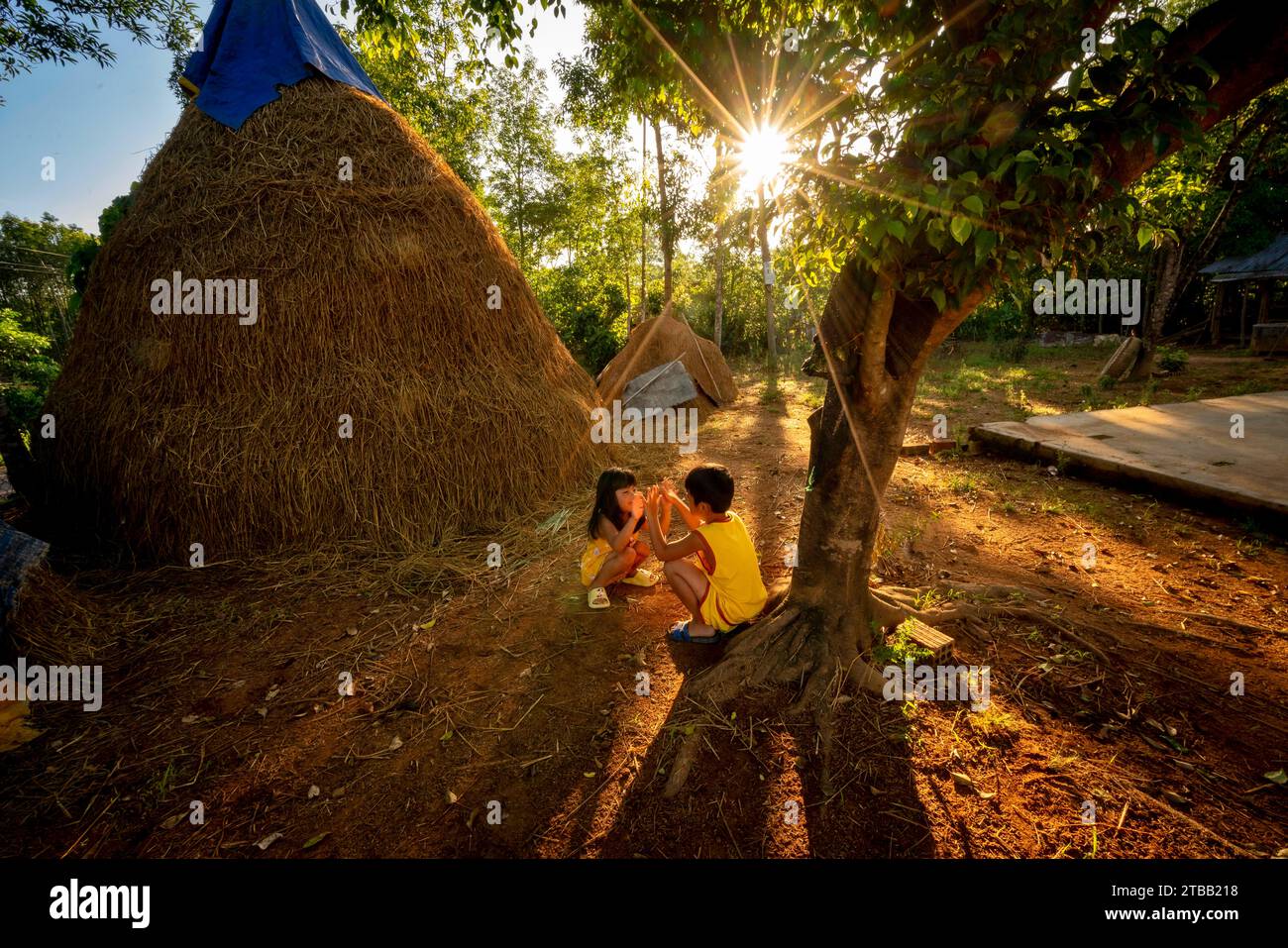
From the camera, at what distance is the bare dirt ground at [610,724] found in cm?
200

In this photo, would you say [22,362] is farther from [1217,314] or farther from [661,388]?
[1217,314]

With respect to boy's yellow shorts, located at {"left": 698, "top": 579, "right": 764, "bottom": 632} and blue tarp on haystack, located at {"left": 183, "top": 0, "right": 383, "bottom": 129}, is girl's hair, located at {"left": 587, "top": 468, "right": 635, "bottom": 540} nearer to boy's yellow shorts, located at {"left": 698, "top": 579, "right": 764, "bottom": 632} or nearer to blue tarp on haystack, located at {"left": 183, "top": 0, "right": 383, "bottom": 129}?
boy's yellow shorts, located at {"left": 698, "top": 579, "right": 764, "bottom": 632}

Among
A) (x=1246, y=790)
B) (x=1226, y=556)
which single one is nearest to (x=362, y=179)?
(x=1246, y=790)

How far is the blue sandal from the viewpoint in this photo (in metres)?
3.13

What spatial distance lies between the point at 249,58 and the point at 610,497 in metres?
5.87

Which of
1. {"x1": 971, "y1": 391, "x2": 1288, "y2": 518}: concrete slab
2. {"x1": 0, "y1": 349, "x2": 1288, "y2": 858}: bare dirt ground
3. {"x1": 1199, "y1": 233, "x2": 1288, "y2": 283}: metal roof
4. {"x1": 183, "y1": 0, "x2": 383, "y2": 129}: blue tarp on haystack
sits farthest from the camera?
{"x1": 1199, "y1": 233, "x2": 1288, "y2": 283}: metal roof

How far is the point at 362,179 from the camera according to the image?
4.88 metres

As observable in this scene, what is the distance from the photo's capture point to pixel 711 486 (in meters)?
2.91

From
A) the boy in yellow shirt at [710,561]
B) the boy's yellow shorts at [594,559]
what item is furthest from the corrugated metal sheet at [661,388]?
the boy in yellow shirt at [710,561]

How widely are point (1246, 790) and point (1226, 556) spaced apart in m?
2.96

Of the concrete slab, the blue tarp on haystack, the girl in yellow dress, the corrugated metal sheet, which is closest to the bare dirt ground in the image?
the girl in yellow dress

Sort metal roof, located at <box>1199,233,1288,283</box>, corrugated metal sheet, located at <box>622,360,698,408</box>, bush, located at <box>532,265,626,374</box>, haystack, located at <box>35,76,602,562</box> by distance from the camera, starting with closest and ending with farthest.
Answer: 1. haystack, located at <box>35,76,602,562</box>
2. corrugated metal sheet, located at <box>622,360,698,408</box>
3. metal roof, located at <box>1199,233,1288,283</box>
4. bush, located at <box>532,265,626,374</box>

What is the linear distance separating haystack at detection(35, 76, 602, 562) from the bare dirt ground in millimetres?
655
